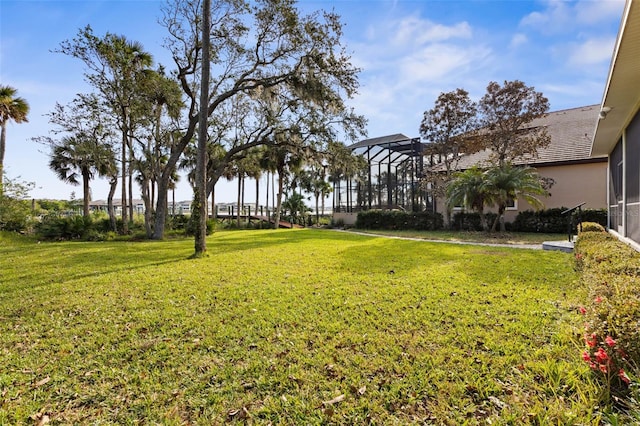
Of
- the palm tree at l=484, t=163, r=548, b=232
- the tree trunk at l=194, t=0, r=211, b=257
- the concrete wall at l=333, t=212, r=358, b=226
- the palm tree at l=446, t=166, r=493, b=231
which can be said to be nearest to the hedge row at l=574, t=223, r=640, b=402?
the tree trunk at l=194, t=0, r=211, b=257

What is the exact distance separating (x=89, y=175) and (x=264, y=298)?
23.6 m

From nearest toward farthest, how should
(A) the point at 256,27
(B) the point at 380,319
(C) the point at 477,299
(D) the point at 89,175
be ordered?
(B) the point at 380,319 < (C) the point at 477,299 < (A) the point at 256,27 < (D) the point at 89,175

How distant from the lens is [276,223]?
880 inches

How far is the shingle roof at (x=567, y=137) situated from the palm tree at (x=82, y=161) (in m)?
18.7

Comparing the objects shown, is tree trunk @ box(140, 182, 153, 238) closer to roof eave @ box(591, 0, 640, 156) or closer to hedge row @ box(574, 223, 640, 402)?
hedge row @ box(574, 223, 640, 402)

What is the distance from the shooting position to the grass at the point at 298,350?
213 centimetres

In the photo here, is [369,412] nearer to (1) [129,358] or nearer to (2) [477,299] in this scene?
(1) [129,358]

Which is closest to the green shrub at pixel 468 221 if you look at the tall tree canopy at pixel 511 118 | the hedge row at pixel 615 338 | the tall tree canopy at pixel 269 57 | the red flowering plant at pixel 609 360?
the tall tree canopy at pixel 511 118

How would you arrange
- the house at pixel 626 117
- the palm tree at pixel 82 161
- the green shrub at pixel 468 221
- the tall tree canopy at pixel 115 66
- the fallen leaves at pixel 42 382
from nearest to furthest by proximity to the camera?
the fallen leaves at pixel 42 382, the house at pixel 626 117, the tall tree canopy at pixel 115 66, the palm tree at pixel 82 161, the green shrub at pixel 468 221

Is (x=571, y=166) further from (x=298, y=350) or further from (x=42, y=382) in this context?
Result: (x=42, y=382)

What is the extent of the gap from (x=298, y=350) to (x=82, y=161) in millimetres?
19438

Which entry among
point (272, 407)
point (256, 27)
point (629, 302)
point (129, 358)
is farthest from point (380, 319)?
point (256, 27)

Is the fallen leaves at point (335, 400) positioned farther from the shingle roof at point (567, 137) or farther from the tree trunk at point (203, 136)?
the shingle roof at point (567, 137)

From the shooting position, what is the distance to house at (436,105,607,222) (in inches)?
544
